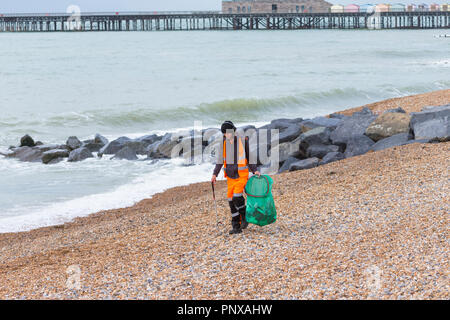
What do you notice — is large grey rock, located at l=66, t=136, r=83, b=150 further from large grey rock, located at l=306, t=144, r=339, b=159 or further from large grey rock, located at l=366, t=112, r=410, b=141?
large grey rock, located at l=366, t=112, r=410, b=141

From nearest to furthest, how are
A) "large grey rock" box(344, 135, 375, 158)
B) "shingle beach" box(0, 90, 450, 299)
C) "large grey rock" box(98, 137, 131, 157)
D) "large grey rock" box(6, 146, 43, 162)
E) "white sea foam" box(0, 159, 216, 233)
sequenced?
"shingle beach" box(0, 90, 450, 299)
"white sea foam" box(0, 159, 216, 233)
"large grey rock" box(344, 135, 375, 158)
"large grey rock" box(6, 146, 43, 162)
"large grey rock" box(98, 137, 131, 157)

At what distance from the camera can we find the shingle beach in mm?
3982

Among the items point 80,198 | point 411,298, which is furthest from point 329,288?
point 80,198

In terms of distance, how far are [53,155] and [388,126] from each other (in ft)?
22.9

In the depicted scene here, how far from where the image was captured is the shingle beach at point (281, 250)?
3.98 m

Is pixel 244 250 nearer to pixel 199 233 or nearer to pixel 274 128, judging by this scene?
pixel 199 233

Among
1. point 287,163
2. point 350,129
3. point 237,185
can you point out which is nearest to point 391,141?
point 350,129

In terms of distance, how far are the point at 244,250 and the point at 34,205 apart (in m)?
5.27

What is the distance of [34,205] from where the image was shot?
902cm

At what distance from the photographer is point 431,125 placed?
911cm

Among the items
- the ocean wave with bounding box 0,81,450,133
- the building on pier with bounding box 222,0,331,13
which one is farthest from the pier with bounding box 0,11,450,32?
the ocean wave with bounding box 0,81,450,133

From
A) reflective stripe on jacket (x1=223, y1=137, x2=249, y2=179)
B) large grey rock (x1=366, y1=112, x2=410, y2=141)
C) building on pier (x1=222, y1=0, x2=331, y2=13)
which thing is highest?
building on pier (x1=222, y1=0, x2=331, y2=13)

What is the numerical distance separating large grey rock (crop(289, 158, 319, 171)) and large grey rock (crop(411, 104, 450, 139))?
159cm

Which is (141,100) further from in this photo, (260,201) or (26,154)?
(260,201)
